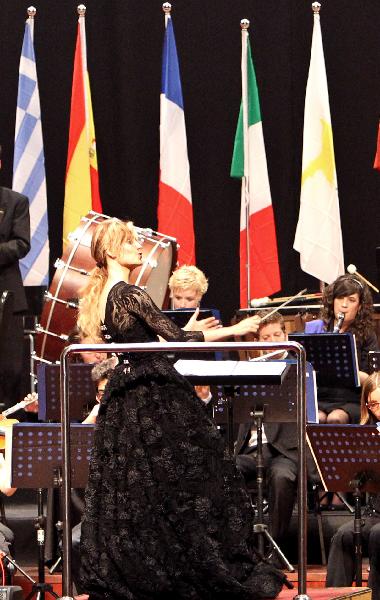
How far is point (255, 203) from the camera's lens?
Result: 31.5 ft

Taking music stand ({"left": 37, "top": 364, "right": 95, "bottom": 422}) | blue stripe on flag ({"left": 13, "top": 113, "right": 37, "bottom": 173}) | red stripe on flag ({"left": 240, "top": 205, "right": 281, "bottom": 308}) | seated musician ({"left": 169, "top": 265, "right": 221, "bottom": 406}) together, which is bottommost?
music stand ({"left": 37, "top": 364, "right": 95, "bottom": 422})

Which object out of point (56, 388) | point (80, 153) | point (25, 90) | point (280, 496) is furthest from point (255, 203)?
point (56, 388)

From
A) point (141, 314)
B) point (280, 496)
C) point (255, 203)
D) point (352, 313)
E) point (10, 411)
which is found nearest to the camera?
point (141, 314)

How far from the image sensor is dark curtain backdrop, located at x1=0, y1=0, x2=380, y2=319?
1017cm

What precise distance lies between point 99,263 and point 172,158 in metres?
4.70

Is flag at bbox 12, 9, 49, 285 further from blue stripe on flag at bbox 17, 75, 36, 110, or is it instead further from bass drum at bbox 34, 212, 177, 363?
bass drum at bbox 34, 212, 177, 363

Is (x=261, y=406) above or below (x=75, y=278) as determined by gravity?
below

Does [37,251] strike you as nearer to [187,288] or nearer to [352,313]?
[187,288]

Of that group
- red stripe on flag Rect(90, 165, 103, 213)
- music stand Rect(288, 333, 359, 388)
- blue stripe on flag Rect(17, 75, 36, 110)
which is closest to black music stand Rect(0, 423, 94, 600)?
music stand Rect(288, 333, 359, 388)

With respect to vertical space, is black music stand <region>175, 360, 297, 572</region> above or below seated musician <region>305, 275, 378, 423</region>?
below

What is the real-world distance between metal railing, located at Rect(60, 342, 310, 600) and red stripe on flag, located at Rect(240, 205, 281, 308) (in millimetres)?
5734

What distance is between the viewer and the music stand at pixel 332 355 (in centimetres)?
618

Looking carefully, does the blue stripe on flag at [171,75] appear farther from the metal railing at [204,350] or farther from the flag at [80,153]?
the metal railing at [204,350]

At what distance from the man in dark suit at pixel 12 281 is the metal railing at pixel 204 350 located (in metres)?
3.80
